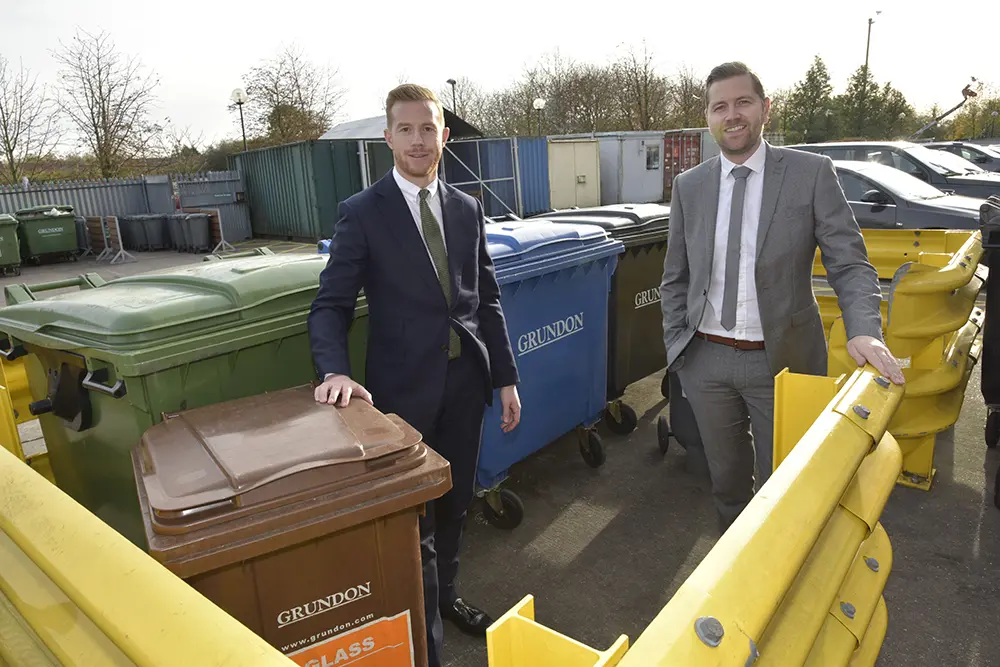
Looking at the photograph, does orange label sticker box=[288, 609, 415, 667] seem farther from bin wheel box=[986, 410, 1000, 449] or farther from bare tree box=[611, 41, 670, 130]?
bare tree box=[611, 41, 670, 130]

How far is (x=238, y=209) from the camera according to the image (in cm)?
1869

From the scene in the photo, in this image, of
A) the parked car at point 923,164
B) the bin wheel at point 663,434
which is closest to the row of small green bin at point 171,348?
the bin wheel at point 663,434

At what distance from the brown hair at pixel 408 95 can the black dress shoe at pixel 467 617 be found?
6.54 ft

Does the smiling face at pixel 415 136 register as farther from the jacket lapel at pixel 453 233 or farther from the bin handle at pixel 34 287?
the bin handle at pixel 34 287

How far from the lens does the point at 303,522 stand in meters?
1.45

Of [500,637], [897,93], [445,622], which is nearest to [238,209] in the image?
[445,622]

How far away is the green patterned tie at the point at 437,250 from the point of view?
235cm

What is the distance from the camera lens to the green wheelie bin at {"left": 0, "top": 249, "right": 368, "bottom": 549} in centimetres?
198

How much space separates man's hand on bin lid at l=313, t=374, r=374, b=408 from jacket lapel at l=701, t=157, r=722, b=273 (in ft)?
4.50

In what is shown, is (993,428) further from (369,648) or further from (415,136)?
(369,648)

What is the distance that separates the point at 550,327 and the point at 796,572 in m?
2.84

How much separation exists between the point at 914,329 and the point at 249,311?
3316 mm

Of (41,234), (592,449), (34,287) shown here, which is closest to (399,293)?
(34,287)

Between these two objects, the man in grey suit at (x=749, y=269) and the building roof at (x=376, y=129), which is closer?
the man in grey suit at (x=749, y=269)
